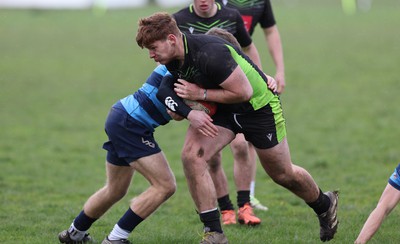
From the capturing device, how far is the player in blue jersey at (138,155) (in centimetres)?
636

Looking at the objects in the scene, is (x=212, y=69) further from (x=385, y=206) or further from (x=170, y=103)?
(x=385, y=206)

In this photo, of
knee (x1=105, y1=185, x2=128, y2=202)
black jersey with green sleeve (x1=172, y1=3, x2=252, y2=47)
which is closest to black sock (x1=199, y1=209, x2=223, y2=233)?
knee (x1=105, y1=185, x2=128, y2=202)

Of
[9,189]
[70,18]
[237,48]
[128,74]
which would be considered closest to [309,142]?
[9,189]

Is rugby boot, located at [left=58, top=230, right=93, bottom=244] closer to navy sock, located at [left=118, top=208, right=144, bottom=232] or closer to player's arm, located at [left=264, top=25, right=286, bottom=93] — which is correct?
navy sock, located at [left=118, top=208, right=144, bottom=232]

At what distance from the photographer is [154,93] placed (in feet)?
21.2

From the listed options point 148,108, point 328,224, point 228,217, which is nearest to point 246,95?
point 148,108

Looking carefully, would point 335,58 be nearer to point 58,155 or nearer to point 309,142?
point 309,142

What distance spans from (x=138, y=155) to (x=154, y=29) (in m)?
1.10

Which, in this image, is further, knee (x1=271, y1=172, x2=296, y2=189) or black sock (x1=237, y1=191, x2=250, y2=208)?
black sock (x1=237, y1=191, x2=250, y2=208)

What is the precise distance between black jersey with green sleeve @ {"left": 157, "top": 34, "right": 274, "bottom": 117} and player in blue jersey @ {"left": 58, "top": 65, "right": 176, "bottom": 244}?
28 centimetres

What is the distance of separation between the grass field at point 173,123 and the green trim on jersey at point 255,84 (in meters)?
1.36

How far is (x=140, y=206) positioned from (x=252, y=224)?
1685 mm

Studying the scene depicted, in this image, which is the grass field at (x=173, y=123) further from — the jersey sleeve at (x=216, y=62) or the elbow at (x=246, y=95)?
the jersey sleeve at (x=216, y=62)

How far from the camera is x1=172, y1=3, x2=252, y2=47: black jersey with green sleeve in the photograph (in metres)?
7.91
